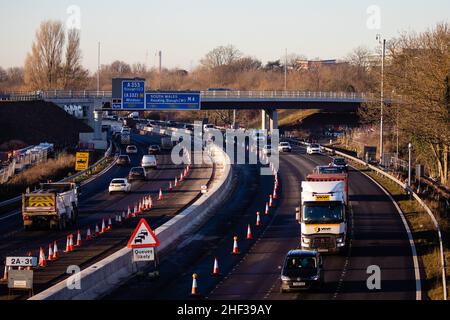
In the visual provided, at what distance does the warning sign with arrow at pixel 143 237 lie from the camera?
25.9 m

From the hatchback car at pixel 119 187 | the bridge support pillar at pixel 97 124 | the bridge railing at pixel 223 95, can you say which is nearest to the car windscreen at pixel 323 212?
the hatchback car at pixel 119 187

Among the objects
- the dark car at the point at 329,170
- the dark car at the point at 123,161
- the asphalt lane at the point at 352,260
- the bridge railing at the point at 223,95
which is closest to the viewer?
the asphalt lane at the point at 352,260

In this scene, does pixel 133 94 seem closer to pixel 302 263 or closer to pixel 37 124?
pixel 37 124

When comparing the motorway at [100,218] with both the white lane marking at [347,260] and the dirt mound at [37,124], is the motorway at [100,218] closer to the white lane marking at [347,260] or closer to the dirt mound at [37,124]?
the white lane marking at [347,260]

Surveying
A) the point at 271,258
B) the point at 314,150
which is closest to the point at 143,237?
the point at 271,258

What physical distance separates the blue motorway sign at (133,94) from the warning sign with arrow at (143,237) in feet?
186

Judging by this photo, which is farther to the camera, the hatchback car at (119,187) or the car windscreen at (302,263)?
the hatchback car at (119,187)

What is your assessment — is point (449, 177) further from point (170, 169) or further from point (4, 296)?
point (4, 296)

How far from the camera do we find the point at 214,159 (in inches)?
3369

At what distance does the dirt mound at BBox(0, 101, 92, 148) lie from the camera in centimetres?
10112

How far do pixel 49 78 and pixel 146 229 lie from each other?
11339cm

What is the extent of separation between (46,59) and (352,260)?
10666 cm

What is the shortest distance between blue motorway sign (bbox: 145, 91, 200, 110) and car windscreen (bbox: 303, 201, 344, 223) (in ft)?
161
